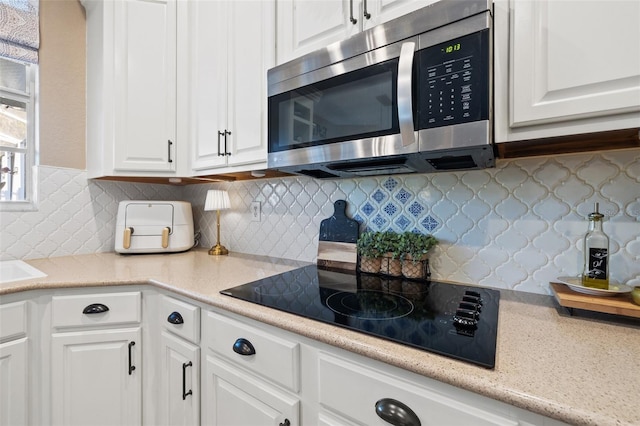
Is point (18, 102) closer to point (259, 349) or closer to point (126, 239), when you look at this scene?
point (126, 239)

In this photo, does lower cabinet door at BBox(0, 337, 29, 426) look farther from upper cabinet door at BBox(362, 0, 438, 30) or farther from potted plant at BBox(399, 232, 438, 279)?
upper cabinet door at BBox(362, 0, 438, 30)

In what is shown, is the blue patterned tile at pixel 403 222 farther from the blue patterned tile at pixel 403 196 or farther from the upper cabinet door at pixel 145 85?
the upper cabinet door at pixel 145 85

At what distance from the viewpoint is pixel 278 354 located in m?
0.82

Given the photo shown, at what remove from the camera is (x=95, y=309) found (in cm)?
118

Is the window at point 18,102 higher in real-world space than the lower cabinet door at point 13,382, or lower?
higher

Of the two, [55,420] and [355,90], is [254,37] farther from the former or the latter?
[55,420]

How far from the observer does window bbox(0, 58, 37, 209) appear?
1.61 m

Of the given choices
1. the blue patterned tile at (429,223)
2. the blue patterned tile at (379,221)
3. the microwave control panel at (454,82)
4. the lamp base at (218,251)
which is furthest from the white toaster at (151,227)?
the microwave control panel at (454,82)

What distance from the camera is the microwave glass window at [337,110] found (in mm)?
927

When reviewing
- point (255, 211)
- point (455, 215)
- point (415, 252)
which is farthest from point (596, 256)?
point (255, 211)

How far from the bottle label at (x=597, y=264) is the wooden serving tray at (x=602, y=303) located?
2.5 inches

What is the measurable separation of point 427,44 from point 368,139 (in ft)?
1.01

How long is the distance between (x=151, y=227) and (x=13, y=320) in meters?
0.77

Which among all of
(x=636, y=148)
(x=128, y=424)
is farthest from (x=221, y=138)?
(x=636, y=148)
